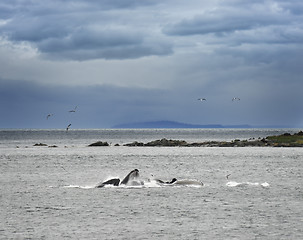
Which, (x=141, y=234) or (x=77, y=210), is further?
(x=77, y=210)

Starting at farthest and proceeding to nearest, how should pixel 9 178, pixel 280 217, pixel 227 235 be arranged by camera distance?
pixel 9 178, pixel 280 217, pixel 227 235

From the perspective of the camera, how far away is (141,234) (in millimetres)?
20062

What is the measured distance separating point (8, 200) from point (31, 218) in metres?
7.02

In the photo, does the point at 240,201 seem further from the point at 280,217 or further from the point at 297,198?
the point at 280,217

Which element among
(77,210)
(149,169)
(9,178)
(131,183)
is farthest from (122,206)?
(149,169)

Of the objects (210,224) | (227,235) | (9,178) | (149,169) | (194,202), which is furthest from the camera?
(149,169)

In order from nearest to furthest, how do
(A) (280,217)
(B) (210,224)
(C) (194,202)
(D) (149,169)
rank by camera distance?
(B) (210,224) → (A) (280,217) → (C) (194,202) → (D) (149,169)

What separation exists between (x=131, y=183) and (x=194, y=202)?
9179mm

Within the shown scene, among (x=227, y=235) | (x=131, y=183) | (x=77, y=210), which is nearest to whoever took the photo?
(x=227, y=235)

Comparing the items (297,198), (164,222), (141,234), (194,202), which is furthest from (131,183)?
(141,234)

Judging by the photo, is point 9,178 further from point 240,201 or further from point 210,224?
point 210,224

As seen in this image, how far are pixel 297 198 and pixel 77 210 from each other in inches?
491

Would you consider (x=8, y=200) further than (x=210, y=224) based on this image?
Yes

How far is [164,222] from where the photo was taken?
74.6 feet
